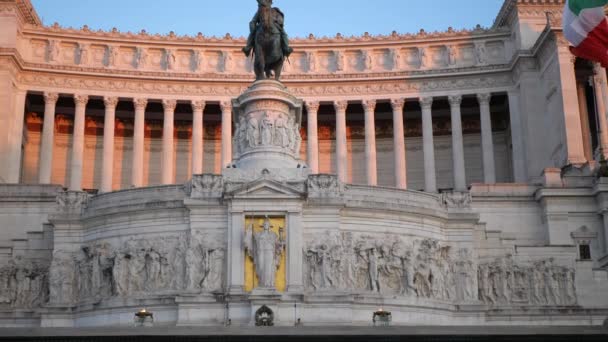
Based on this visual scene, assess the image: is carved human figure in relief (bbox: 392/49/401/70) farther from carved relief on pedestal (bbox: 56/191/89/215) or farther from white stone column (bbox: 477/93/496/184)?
carved relief on pedestal (bbox: 56/191/89/215)

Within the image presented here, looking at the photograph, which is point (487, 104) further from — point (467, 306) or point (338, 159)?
point (467, 306)

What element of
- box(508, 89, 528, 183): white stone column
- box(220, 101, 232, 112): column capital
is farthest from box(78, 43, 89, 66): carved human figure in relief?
box(508, 89, 528, 183): white stone column

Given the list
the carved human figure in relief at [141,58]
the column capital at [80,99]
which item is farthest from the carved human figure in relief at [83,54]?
the carved human figure in relief at [141,58]

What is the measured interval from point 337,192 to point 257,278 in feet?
16.5

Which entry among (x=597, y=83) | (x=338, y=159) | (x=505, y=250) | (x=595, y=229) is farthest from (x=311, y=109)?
(x=505, y=250)

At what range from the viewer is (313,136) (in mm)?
74250

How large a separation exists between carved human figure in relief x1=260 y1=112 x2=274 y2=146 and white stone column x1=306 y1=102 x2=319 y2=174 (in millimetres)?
31881

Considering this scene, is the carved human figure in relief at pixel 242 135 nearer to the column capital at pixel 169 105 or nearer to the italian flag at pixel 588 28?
the italian flag at pixel 588 28

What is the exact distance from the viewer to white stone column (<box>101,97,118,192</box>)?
233 ft

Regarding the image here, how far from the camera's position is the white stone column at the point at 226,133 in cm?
7306

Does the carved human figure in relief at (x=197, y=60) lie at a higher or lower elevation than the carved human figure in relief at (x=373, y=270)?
higher

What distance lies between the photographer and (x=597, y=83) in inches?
2621

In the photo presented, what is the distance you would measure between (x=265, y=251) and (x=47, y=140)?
4149cm

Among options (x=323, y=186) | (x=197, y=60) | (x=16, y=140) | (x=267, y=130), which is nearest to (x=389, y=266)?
(x=323, y=186)
